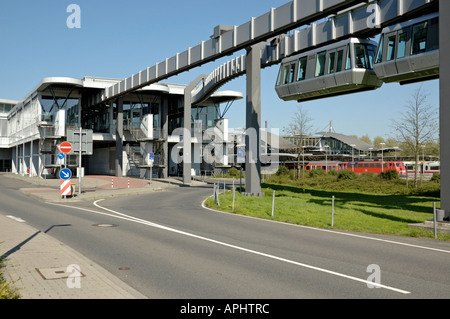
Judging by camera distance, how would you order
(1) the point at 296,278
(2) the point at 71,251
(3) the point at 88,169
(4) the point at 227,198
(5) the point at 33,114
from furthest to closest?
(3) the point at 88,169
(5) the point at 33,114
(4) the point at 227,198
(2) the point at 71,251
(1) the point at 296,278

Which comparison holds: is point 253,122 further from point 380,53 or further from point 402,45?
point 402,45

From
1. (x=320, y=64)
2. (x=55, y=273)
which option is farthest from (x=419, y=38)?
(x=55, y=273)

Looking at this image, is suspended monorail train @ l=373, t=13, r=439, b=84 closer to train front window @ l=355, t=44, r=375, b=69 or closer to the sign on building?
train front window @ l=355, t=44, r=375, b=69

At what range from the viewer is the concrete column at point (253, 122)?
24.9m

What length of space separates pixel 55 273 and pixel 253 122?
18690 mm

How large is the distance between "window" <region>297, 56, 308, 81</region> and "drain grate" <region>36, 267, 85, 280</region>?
16.2m

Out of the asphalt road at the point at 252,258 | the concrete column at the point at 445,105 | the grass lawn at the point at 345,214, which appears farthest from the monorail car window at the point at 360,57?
the asphalt road at the point at 252,258

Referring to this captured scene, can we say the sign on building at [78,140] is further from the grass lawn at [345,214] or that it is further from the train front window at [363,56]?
the train front window at [363,56]

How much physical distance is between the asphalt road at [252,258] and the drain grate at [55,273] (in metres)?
0.79

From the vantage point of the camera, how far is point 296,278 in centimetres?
749

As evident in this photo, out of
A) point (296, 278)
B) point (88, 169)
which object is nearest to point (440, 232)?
point (296, 278)

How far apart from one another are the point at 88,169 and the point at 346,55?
55954 mm

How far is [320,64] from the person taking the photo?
20.3m

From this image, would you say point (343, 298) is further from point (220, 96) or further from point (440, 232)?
point (220, 96)
